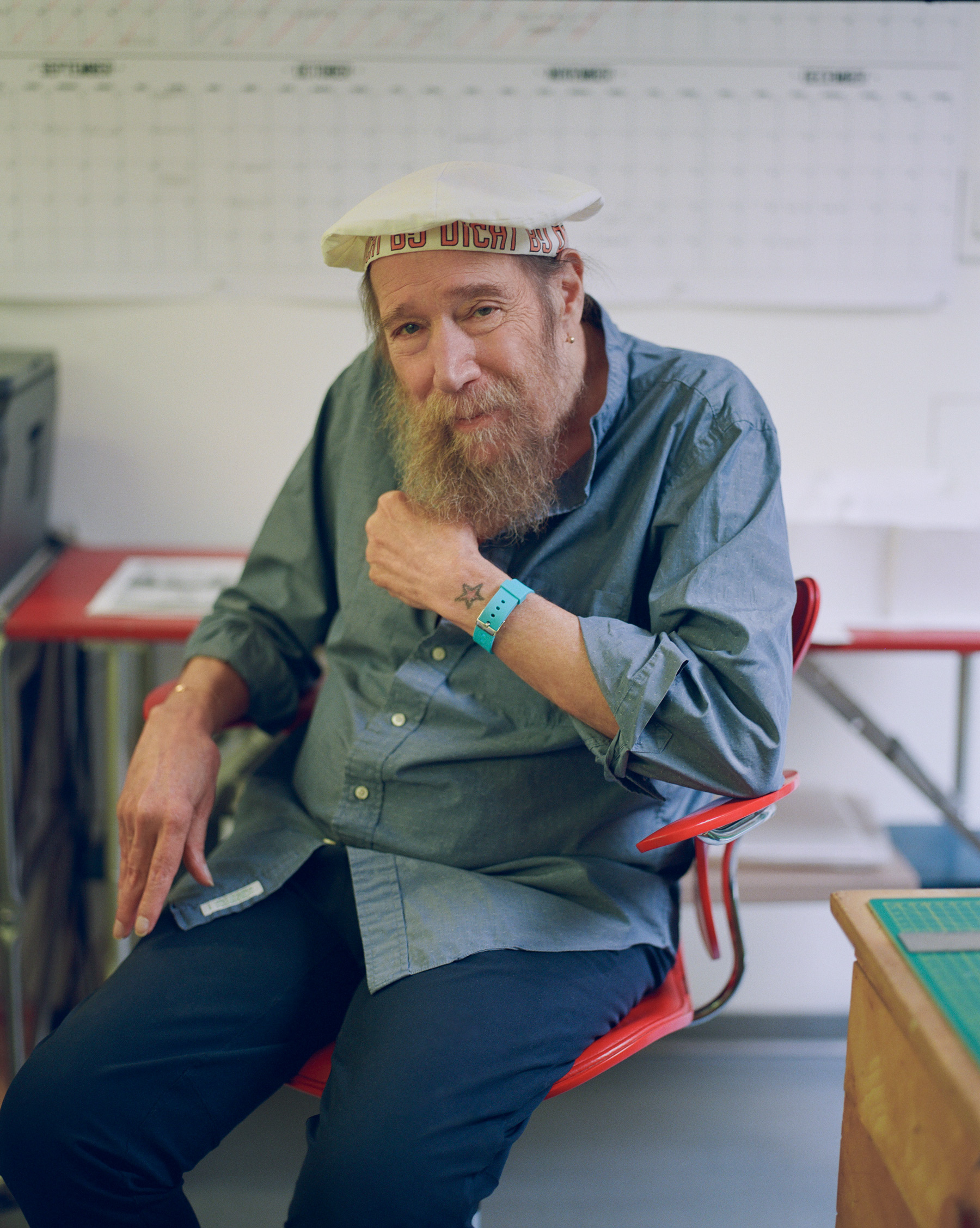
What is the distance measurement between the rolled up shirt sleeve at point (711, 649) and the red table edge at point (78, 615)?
781mm

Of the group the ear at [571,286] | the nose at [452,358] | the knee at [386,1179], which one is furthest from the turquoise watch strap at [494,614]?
the knee at [386,1179]

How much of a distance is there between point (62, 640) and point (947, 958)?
1.36 m

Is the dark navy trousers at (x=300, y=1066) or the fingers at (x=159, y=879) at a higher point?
the fingers at (x=159, y=879)

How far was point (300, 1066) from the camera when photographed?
1.18m

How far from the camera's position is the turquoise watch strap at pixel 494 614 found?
1137mm

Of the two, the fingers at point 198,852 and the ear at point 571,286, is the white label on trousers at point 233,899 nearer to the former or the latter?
the fingers at point 198,852

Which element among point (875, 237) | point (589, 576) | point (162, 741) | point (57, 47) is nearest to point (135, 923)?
point (162, 741)

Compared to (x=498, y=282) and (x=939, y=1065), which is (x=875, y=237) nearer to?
(x=498, y=282)

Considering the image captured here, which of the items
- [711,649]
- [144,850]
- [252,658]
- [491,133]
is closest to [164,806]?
[144,850]

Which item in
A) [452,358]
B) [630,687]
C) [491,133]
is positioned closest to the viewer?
[630,687]

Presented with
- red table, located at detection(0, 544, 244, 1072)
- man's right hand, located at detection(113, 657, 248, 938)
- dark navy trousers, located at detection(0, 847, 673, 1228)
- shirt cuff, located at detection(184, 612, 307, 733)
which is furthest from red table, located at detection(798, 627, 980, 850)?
red table, located at detection(0, 544, 244, 1072)

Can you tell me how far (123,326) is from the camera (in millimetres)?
2039

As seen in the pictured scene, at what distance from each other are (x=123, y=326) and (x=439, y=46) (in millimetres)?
788

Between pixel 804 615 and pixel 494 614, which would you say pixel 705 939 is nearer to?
pixel 804 615
